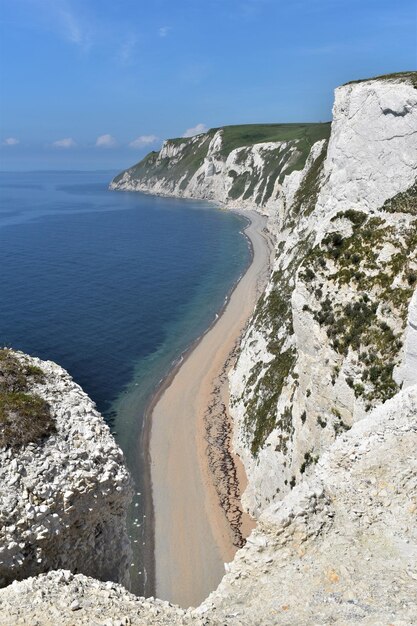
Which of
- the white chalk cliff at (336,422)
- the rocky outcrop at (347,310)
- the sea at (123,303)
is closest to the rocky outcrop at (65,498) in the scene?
the white chalk cliff at (336,422)

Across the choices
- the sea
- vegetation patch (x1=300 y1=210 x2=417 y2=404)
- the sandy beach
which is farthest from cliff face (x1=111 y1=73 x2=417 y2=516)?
the sea

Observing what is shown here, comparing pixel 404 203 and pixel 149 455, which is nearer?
pixel 404 203

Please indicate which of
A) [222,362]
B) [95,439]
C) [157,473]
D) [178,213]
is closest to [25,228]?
[178,213]

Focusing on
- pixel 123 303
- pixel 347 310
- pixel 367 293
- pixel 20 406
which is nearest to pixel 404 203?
pixel 367 293

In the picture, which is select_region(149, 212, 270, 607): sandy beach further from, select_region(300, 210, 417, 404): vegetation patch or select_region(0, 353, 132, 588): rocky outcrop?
select_region(300, 210, 417, 404): vegetation patch

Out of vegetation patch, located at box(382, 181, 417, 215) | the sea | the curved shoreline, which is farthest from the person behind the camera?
the sea

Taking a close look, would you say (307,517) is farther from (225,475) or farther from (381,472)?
(225,475)

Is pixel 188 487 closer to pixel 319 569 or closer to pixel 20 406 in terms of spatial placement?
pixel 20 406
